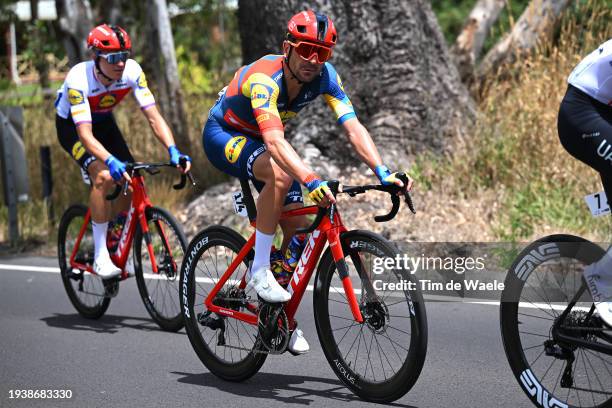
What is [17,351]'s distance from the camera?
7484 mm

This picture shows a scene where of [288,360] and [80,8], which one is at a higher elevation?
[80,8]

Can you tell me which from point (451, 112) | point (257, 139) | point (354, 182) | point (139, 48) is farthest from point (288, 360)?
point (139, 48)

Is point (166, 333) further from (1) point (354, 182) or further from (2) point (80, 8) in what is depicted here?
(2) point (80, 8)

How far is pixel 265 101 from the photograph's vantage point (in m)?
5.88

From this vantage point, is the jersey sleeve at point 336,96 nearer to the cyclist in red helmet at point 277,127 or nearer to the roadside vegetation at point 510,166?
the cyclist in red helmet at point 277,127

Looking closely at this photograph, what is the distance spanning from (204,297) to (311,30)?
195 centimetres

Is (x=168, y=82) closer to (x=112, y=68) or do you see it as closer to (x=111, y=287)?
(x=112, y=68)

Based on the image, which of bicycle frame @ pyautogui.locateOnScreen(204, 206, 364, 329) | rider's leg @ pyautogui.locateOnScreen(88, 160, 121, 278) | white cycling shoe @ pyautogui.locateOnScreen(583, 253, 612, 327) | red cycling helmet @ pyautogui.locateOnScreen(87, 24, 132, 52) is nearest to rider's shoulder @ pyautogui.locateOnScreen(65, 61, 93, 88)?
red cycling helmet @ pyautogui.locateOnScreen(87, 24, 132, 52)

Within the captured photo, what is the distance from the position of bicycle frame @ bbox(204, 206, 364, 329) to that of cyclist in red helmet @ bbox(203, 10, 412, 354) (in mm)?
92

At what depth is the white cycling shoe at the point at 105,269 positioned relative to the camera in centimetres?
824

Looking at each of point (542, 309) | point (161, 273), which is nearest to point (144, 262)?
point (161, 273)

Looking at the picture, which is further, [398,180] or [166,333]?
[166,333]

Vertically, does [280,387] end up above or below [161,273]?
below

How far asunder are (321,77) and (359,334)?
1494 mm
